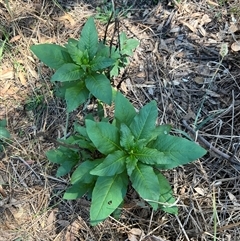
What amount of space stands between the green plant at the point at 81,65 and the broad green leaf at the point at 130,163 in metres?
0.35

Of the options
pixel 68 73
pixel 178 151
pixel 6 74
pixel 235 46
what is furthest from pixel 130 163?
pixel 6 74

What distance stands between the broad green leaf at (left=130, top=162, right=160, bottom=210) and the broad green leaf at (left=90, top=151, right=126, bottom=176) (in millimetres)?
78

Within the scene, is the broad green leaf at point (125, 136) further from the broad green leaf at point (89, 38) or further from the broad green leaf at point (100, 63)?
the broad green leaf at point (89, 38)

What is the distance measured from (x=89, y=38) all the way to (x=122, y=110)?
0.47 m

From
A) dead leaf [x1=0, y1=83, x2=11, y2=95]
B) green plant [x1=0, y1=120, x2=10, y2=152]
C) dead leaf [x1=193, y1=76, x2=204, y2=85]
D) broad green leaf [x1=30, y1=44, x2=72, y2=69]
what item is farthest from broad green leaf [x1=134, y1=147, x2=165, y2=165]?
dead leaf [x1=0, y1=83, x2=11, y2=95]

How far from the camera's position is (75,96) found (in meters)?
2.21

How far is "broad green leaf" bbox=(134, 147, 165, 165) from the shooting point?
1957 millimetres

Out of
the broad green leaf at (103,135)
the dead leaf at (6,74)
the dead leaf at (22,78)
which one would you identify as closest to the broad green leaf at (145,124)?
the broad green leaf at (103,135)

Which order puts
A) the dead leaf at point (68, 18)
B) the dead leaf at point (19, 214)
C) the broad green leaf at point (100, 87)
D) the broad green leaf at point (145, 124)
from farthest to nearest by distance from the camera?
the dead leaf at point (68, 18)
the dead leaf at point (19, 214)
the broad green leaf at point (100, 87)
the broad green leaf at point (145, 124)

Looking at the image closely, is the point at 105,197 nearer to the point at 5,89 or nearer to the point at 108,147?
the point at 108,147

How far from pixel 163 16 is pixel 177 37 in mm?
215

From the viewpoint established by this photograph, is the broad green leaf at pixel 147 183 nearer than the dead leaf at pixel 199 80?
Yes

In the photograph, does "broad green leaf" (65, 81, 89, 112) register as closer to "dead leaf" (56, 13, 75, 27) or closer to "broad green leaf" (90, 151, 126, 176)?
"broad green leaf" (90, 151, 126, 176)

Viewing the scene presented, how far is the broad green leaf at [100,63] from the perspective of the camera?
217 cm
